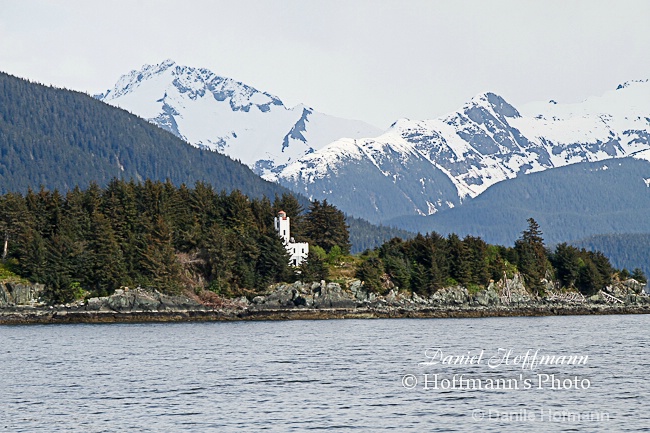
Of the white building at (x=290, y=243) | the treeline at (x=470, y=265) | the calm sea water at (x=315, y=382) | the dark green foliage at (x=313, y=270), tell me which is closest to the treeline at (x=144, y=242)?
the dark green foliage at (x=313, y=270)

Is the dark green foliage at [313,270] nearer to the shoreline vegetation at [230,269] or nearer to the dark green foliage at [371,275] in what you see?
the shoreline vegetation at [230,269]

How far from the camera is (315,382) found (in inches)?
2724

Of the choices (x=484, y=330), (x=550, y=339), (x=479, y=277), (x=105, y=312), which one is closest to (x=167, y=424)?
(x=550, y=339)

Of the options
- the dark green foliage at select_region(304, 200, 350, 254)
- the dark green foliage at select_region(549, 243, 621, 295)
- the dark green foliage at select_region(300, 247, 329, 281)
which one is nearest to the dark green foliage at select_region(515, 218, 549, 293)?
the dark green foliage at select_region(549, 243, 621, 295)

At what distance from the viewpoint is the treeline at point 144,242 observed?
134 meters

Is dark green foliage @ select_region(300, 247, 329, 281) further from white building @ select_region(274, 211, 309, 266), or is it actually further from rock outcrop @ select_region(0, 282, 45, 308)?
rock outcrop @ select_region(0, 282, 45, 308)

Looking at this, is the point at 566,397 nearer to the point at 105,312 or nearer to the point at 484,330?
the point at 484,330

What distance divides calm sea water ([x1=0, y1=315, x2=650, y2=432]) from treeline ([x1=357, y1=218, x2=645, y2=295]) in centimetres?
Result: 3569

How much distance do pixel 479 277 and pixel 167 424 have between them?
4099 inches

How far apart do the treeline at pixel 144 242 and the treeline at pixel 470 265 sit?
10.2 metres

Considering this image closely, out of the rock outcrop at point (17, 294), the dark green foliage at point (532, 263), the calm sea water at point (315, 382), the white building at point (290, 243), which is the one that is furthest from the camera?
the dark green foliage at point (532, 263)

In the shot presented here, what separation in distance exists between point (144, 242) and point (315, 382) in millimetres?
75055

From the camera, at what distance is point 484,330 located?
116875 mm

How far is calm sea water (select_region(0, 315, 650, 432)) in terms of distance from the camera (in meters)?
55.0
